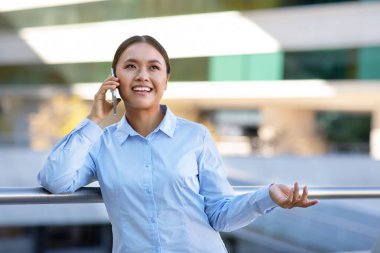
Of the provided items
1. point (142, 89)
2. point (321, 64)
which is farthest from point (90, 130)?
point (321, 64)

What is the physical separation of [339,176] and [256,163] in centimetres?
260

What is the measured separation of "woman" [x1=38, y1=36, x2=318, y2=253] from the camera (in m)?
2.19

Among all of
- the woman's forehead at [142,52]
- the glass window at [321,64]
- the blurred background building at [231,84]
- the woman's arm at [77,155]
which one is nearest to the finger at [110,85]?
the woman's arm at [77,155]

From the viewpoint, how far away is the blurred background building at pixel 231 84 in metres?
18.3

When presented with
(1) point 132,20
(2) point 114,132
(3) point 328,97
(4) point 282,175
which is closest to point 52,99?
(1) point 132,20

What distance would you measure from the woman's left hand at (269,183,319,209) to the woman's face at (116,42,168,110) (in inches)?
22.6

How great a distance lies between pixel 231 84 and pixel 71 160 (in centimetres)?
2482

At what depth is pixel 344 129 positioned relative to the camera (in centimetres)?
3378

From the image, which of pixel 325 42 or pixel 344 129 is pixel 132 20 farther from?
pixel 344 129

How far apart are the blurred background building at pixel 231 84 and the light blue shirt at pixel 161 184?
11306 millimetres

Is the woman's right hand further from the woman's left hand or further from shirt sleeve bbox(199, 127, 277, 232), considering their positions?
the woman's left hand

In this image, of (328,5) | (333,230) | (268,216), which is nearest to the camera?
(333,230)

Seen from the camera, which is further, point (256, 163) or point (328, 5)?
point (328, 5)

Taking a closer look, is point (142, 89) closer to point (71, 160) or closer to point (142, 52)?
point (142, 52)
